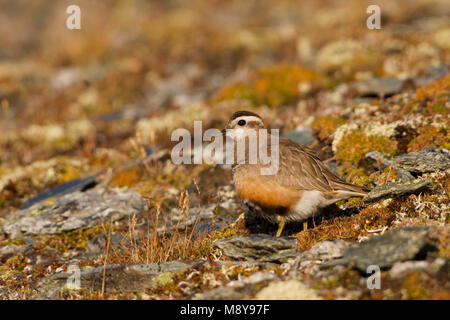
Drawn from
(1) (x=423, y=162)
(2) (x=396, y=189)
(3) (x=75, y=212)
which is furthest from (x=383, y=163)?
(3) (x=75, y=212)

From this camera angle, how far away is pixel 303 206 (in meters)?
8.33

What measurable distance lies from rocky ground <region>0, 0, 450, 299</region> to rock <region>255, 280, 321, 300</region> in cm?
3

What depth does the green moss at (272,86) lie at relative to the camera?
60.3 ft

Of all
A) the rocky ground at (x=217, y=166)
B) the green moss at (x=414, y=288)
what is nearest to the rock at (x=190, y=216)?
the rocky ground at (x=217, y=166)

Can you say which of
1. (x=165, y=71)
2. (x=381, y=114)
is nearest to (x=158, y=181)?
(x=381, y=114)

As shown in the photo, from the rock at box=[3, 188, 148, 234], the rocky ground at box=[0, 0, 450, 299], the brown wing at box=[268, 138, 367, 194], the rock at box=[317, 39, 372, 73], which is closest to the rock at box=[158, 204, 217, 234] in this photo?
the rocky ground at box=[0, 0, 450, 299]

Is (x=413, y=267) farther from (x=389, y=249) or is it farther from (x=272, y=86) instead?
(x=272, y=86)

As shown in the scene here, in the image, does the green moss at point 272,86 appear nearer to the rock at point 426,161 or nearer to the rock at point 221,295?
the rock at point 426,161

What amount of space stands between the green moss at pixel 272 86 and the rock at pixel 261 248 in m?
10.7

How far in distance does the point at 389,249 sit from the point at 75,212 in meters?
8.31

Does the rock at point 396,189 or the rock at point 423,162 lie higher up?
the rock at point 423,162

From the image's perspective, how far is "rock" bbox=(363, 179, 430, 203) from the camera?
812cm

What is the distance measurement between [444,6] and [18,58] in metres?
33.2
